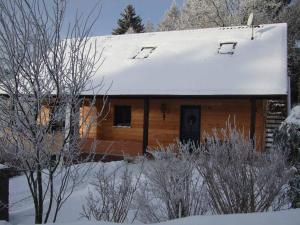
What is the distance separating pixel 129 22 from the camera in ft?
142

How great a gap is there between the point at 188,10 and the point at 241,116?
20.6 m

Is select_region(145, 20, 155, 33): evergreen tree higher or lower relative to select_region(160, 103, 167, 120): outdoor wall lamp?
higher

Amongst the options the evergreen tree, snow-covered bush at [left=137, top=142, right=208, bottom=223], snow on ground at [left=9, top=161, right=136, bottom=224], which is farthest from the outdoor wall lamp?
the evergreen tree

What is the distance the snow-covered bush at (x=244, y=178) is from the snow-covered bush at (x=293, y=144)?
0.38ft

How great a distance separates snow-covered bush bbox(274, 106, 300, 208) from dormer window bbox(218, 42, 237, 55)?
931 cm

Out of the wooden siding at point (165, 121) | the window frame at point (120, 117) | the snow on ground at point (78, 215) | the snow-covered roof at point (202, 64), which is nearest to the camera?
the snow on ground at point (78, 215)

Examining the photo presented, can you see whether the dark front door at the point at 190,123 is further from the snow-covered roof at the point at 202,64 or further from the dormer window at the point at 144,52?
the dormer window at the point at 144,52

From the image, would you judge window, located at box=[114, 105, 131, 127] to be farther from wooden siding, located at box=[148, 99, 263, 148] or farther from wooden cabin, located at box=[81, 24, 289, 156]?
wooden siding, located at box=[148, 99, 263, 148]

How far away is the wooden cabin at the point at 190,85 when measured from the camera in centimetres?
1228

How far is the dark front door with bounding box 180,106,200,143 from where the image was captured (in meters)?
14.8

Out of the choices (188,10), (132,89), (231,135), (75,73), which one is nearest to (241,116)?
(132,89)

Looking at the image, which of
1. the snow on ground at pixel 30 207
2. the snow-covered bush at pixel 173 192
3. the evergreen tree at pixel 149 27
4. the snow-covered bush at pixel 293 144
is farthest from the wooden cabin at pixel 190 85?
the evergreen tree at pixel 149 27

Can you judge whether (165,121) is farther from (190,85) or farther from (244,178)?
(244,178)

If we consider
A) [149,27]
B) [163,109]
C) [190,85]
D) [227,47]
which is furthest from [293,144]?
[149,27]
